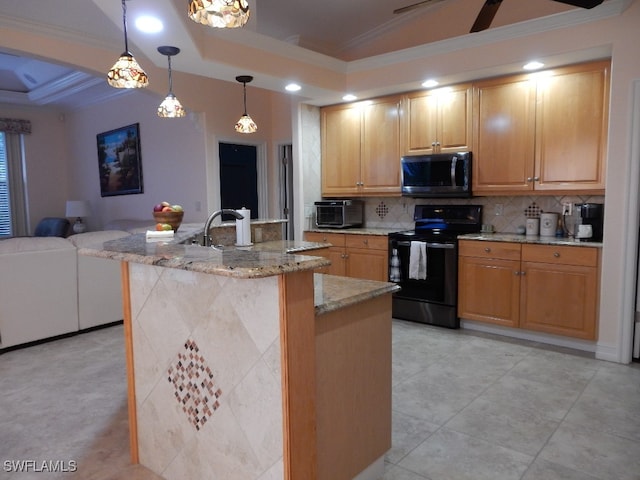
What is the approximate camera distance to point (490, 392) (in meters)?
2.87

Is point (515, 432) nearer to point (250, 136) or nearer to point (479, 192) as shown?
point (479, 192)

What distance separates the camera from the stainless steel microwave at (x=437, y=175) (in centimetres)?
423

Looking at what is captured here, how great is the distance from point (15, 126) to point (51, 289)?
505 centimetres

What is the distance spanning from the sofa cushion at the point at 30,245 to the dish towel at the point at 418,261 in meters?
3.24

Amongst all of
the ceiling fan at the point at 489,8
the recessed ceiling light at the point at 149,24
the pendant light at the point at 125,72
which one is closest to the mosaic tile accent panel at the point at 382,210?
the ceiling fan at the point at 489,8

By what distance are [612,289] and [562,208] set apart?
0.97 meters

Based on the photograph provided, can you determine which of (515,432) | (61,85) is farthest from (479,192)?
(61,85)

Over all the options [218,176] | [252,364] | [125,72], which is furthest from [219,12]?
[218,176]

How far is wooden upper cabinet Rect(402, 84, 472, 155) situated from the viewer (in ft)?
13.9

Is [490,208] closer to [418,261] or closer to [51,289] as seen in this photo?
[418,261]

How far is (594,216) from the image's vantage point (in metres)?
3.68

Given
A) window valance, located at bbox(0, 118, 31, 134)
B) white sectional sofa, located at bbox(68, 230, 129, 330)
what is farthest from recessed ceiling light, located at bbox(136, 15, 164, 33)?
window valance, located at bbox(0, 118, 31, 134)

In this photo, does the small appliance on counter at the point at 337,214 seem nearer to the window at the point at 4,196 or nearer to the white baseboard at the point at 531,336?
the white baseboard at the point at 531,336

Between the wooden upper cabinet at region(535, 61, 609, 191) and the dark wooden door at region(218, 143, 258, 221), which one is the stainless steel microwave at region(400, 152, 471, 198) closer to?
the wooden upper cabinet at region(535, 61, 609, 191)
